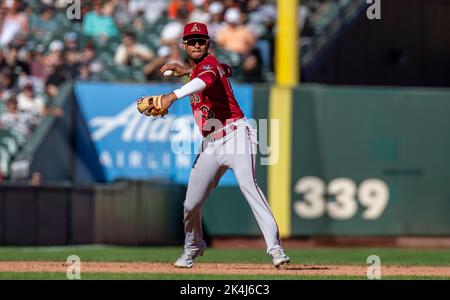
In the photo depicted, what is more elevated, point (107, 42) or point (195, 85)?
point (107, 42)

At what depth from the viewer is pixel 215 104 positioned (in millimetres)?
9656

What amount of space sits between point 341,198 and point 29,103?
15.9ft

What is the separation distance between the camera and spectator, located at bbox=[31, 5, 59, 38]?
1777 cm

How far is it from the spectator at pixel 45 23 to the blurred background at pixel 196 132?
0.02 meters

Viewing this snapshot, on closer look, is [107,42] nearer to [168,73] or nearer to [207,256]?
[207,256]

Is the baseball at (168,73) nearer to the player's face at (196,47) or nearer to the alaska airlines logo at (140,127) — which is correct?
the player's face at (196,47)

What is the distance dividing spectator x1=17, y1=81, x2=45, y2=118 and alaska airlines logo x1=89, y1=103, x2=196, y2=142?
789 millimetres

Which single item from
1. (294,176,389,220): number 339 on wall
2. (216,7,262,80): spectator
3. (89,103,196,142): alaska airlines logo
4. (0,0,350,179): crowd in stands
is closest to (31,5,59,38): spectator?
(0,0,350,179): crowd in stands

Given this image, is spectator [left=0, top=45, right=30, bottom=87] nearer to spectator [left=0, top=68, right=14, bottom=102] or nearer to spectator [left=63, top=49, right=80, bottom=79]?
spectator [left=0, top=68, right=14, bottom=102]

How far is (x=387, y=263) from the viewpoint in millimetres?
11961

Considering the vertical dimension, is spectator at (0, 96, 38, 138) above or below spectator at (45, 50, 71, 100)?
below

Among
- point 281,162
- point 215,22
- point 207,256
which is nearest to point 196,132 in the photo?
point 281,162
